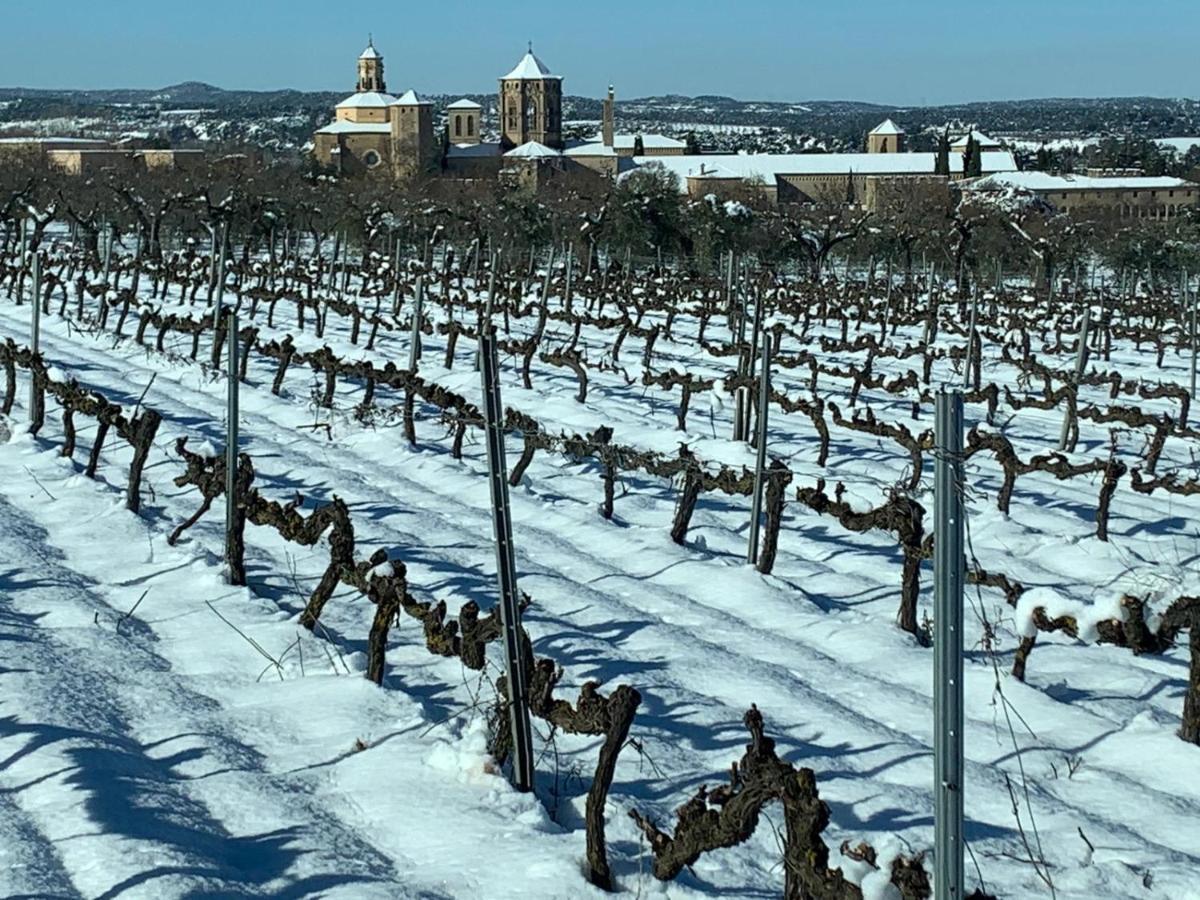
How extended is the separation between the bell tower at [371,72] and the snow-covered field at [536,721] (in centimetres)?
9649

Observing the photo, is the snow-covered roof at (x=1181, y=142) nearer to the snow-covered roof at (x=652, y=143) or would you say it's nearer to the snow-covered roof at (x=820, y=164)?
the snow-covered roof at (x=652, y=143)

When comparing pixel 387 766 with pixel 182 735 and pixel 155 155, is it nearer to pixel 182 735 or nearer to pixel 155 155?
pixel 182 735

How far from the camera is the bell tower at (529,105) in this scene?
9962 centimetres

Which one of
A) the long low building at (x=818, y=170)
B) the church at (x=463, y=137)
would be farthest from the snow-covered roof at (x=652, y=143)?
the long low building at (x=818, y=170)

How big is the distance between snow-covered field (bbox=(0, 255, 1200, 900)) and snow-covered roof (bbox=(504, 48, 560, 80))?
91.5 m

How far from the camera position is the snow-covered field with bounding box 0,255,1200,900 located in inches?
180

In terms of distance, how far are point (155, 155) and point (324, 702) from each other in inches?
3345

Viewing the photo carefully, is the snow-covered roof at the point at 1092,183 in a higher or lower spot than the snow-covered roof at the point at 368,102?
lower

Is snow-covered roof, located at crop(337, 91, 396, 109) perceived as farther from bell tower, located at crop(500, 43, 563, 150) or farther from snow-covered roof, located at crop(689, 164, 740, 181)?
snow-covered roof, located at crop(689, 164, 740, 181)

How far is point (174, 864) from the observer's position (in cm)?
435

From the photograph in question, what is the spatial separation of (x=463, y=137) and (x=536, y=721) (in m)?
94.9

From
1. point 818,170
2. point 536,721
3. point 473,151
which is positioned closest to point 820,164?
point 818,170

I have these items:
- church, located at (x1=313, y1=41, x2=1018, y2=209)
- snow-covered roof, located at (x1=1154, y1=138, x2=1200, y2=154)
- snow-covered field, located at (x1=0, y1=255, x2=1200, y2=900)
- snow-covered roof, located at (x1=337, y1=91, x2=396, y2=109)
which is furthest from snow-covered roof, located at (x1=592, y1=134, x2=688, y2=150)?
snow-covered field, located at (x1=0, y1=255, x2=1200, y2=900)

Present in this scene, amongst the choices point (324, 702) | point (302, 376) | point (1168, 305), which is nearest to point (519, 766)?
point (324, 702)
